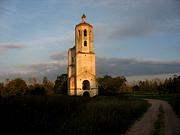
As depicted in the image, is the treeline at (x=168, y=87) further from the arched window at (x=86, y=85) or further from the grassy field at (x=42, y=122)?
the grassy field at (x=42, y=122)

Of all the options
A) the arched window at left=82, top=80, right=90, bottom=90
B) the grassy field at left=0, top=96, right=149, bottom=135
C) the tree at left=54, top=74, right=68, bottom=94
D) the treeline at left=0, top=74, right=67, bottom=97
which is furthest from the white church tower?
the grassy field at left=0, top=96, right=149, bottom=135

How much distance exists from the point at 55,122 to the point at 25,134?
3.30 meters

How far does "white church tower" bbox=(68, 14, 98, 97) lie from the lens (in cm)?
6625

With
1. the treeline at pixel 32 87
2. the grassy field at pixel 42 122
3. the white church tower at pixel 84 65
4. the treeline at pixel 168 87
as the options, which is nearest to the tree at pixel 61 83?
the treeline at pixel 32 87

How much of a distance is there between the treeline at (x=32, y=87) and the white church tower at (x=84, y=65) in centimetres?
605

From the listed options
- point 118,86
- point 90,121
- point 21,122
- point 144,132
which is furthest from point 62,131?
point 118,86

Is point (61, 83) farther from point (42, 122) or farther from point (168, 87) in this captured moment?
point (42, 122)

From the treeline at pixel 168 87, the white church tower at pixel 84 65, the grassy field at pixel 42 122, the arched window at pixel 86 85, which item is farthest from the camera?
the treeline at pixel 168 87

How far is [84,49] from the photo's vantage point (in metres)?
68.3

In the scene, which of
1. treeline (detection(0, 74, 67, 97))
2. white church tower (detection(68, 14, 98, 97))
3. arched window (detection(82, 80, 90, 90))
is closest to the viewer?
treeline (detection(0, 74, 67, 97))

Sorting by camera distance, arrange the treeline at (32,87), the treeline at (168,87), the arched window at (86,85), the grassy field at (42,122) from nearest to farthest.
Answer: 1. the grassy field at (42,122)
2. the treeline at (32,87)
3. the arched window at (86,85)
4. the treeline at (168,87)

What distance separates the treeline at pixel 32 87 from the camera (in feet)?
132

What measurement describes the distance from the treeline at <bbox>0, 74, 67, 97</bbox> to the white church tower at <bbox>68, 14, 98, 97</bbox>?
605 centimetres

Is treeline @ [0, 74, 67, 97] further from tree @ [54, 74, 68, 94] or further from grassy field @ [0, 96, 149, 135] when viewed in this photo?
grassy field @ [0, 96, 149, 135]
